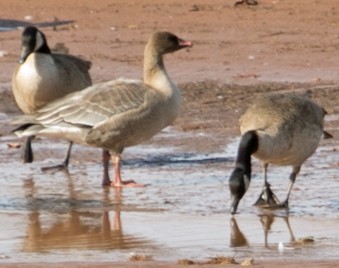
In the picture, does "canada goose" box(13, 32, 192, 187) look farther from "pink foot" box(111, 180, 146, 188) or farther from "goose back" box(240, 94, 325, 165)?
"goose back" box(240, 94, 325, 165)

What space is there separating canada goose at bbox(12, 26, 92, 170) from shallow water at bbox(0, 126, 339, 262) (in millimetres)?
543

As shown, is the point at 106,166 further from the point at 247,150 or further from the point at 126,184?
the point at 247,150

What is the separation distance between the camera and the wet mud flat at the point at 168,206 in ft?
27.3

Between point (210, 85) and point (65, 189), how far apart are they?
5647mm

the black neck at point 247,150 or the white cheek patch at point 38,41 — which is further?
the white cheek patch at point 38,41

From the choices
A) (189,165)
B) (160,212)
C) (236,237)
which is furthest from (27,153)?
(236,237)

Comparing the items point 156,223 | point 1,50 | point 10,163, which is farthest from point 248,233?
point 1,50

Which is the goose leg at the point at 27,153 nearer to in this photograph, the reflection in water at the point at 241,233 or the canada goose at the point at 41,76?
the canada goose at the point at 41,76

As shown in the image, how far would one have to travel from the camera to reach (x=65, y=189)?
11.0m

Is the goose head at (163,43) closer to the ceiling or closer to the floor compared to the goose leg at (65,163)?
closer to the ceiling

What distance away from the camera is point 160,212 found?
9.82 metres

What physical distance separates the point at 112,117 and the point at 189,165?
1.06m

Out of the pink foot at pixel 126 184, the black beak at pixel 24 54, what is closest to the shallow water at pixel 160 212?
the pink foot at pixel 126 184

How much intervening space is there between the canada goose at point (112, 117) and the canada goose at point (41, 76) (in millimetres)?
1160
